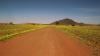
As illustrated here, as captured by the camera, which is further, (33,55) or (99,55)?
(99,55)

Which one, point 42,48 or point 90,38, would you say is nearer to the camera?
point 42,48

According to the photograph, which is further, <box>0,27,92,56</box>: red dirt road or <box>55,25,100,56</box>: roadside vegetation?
<box>55,25,100,56</box>: roadside vegetation

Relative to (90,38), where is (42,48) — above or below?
above

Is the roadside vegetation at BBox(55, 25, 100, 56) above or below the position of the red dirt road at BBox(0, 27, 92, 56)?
below

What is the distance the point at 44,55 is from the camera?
970 centimetres

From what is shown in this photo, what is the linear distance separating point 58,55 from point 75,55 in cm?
111

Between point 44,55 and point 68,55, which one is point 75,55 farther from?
point 44,55

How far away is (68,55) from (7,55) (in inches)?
142

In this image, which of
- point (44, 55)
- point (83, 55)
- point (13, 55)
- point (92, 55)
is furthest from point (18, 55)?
point (92, 55)

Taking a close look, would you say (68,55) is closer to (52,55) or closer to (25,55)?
(52,55)

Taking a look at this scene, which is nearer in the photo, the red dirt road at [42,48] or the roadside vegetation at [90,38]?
the red dirt road at [42,48]

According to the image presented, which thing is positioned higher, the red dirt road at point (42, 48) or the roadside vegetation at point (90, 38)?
the red dirt road at point (42, 48)

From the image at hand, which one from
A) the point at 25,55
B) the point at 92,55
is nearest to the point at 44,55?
the point at 25,55

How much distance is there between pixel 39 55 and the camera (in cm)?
970
